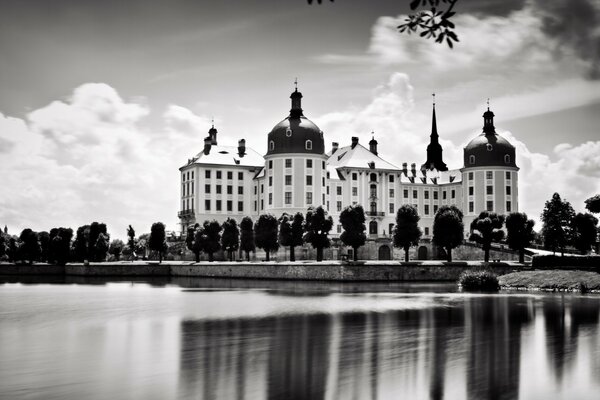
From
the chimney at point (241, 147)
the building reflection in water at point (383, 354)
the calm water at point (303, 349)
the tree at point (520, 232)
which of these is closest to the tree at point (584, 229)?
the tree at point (520, 232)

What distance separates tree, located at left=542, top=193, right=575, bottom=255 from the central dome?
3406 cm

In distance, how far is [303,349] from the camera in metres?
24.6

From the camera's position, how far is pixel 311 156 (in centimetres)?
9462

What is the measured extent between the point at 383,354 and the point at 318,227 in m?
48.2

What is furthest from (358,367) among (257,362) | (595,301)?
(595,301)

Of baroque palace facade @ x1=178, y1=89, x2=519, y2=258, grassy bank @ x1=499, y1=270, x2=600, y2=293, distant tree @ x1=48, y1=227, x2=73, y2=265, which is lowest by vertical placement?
grassy bank @ x1=499, y1=270, x2=600, y2=293

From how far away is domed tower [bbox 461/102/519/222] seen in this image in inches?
4008

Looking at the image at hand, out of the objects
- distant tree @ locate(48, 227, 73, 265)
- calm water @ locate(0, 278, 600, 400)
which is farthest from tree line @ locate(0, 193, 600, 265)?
calm water @ locate(0, 278, 600, 400)

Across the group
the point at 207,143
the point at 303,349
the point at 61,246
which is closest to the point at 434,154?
the point at 207,143

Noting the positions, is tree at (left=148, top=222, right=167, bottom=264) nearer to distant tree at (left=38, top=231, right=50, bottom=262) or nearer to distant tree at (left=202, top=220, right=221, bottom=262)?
distant tree at (left=202, top=220, right=221, bottom=262)

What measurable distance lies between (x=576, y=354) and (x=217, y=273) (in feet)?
180

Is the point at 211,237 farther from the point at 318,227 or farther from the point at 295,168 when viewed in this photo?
the point at 318,227

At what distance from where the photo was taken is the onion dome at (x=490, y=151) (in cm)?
10244

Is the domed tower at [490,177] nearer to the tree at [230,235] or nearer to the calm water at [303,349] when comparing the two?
the tree at [230,235]
